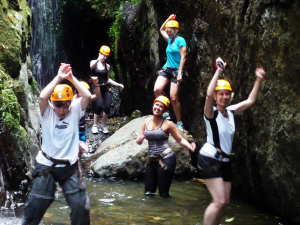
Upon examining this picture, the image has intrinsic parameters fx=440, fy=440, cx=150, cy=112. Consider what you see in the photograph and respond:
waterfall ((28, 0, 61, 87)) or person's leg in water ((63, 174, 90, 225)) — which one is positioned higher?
waterfall ((28, 0, 61, 87))

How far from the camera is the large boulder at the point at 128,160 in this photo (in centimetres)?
986

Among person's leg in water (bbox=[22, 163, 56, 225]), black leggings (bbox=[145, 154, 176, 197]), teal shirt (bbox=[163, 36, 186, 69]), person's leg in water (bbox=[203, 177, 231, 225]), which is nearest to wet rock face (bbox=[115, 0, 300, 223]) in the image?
teal shirt (bbox=[163, 36, 186, 69])

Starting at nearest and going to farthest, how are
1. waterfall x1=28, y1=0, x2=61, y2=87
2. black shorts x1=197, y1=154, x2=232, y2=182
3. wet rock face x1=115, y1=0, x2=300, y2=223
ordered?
1. black shorts x1=197, y1=154, x2=232, y2=182
2. wet rock face x1=115, y1=0, x2=300, y2=223
3. waterfall x1=28, y1=0, x2=61, y2=87

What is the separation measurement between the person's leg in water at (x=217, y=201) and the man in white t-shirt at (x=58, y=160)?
1.47 metres

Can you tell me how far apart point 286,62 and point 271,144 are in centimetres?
131

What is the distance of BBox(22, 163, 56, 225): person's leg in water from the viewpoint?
4.78 m

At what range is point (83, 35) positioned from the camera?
2092cm

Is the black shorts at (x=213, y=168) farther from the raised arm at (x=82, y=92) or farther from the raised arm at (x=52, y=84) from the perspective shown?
the raised arm at (x=52, y=84)

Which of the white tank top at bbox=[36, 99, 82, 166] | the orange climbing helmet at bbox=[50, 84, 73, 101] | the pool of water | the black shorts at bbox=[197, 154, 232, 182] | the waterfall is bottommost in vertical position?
the pool of water

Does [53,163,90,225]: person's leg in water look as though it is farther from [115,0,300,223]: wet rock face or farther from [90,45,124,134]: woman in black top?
[90,45,124,134]: woman in black top

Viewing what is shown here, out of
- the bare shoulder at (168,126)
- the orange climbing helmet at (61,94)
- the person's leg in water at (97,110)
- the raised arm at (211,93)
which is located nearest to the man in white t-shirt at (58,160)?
the orange climbing helmet at (61,94)

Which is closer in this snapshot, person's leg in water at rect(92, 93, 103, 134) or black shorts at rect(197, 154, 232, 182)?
black shorts at rect(197, 154, 232, 182)

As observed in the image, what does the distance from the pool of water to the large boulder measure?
485mm

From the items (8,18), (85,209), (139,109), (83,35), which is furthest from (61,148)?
(83,35)
